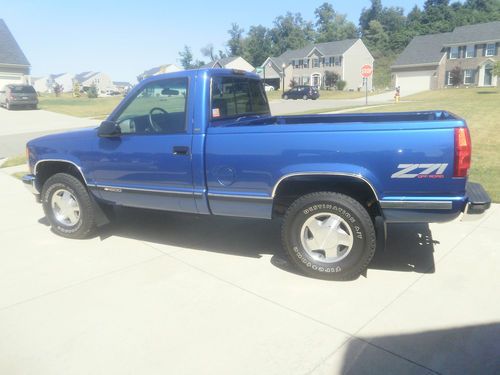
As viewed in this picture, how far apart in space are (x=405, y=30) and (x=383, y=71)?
67.3ft

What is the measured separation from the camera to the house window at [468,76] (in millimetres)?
52812

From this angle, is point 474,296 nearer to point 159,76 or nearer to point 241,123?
point 241,123

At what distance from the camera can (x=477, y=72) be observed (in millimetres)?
51906

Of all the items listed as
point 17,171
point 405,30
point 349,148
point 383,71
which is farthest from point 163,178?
point 405,30

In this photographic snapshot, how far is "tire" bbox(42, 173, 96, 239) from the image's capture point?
5.10 metres

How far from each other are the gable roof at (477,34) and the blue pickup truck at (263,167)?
5650cm

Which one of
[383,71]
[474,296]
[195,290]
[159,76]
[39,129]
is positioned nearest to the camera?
[474,296]

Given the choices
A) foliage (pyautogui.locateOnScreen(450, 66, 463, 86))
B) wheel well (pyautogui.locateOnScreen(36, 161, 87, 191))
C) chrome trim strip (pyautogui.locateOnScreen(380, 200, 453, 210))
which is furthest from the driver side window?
foliage (pyautogui.locateOnScreen(450, 66, 463, 86))

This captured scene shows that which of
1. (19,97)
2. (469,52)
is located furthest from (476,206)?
(469,52)

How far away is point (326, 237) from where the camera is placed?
12.8 feet

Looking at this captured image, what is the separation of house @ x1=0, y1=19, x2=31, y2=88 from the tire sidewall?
4499 cm

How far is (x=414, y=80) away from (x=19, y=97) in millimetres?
49301

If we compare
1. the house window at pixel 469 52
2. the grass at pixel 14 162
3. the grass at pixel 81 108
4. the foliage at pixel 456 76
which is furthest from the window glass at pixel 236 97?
the house window at pixel 469 52

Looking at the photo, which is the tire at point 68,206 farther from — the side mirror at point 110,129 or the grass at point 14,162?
the grass at point 14,162
